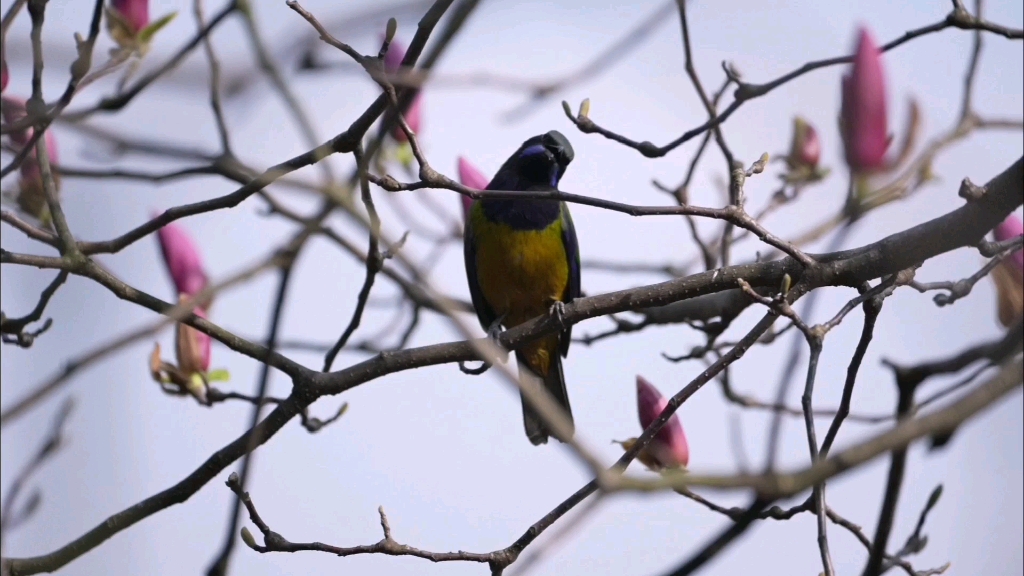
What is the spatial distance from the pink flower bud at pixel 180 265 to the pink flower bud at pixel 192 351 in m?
0.11

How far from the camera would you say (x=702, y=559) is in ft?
3.35

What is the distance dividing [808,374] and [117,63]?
186cm

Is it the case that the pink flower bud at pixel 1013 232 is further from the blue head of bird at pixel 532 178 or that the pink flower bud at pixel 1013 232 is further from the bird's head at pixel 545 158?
the bird's head at pixel 545 158

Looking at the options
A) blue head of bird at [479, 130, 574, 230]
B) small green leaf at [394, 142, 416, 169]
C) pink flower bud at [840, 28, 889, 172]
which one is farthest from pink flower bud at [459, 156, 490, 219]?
pink flower bud at [840, 28, 889, 172]

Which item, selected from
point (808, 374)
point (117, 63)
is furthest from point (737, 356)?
point (117, 63)

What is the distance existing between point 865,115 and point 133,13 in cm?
186

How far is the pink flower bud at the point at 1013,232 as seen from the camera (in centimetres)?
281

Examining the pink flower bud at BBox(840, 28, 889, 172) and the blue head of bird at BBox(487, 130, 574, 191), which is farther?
the blue head of bird at BBox(487, 130, 574, 191)

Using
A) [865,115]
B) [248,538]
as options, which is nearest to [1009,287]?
[865,115]

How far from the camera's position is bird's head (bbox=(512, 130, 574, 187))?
521cm

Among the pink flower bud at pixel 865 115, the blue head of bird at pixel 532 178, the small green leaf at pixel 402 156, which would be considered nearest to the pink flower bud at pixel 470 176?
the small green leaf at pixel 402 156

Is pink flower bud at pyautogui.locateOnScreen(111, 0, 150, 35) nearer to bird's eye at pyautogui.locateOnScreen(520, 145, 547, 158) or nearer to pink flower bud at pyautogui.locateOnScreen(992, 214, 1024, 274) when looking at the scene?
pink flower bud at pyautogui.locateOnScreen(992, 214, 1024, 274)

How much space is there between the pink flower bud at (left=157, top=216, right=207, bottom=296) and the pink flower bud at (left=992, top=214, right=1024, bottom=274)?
2.37m

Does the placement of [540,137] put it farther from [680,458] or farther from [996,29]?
[996,29]
